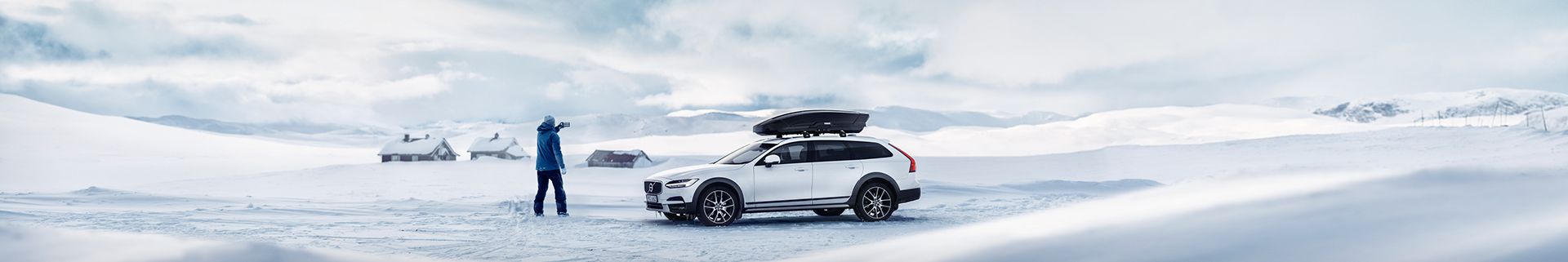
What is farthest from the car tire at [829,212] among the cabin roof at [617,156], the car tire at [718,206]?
the cabin roof at [617,156]

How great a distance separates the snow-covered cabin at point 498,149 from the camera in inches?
2282

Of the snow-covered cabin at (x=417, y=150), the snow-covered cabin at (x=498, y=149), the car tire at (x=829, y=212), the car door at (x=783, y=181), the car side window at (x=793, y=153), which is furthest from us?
the snow-covered cabin at (x=498, y=149)

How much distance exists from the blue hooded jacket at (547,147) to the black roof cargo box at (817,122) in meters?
3.64

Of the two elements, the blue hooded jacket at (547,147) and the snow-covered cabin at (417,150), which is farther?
the snow-covered cabin at (417,150)

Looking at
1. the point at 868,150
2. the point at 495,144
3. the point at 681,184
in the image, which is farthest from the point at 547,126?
the point at 495,144

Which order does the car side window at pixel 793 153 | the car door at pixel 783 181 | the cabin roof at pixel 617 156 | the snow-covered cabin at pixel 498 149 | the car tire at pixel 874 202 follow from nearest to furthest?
the car door at pixel 783 181, the car side window at pixel 793 153, the car tire at pixel 874 202, the cabin roof at pixel 617 156, the snow-covered cabin at pixel 498 149

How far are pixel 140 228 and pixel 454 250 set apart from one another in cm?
586

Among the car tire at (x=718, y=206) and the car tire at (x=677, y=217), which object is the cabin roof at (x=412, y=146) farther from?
the car tire at (x=718, y=206)

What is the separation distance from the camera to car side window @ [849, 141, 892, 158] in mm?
14891

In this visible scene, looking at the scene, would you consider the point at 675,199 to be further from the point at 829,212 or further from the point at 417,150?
the point at 417,150

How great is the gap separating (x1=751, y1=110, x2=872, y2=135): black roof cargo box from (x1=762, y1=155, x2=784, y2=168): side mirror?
0.95 meters

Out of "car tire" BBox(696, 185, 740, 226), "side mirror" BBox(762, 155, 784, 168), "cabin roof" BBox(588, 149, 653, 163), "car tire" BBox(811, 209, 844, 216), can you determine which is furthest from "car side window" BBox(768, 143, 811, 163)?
"cabin roof" BBox(588, 149, 653, 163)

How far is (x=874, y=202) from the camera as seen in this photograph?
14797mm

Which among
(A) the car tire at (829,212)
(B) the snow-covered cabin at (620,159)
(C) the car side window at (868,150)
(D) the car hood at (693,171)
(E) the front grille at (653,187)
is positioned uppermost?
(B) the snow-covered cabin at (620,159)
